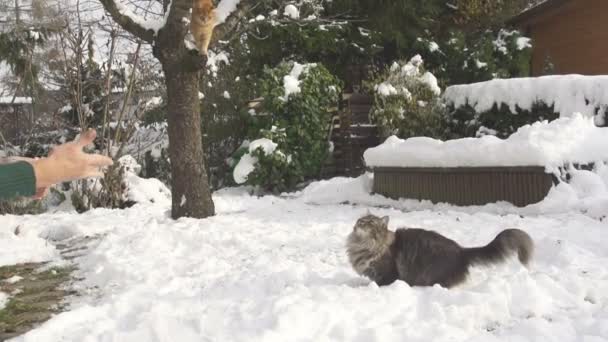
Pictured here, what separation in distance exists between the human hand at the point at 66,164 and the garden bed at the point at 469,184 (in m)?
6.19

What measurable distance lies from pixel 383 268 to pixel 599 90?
6.75 meters

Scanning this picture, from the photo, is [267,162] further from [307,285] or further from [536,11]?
[536,11]

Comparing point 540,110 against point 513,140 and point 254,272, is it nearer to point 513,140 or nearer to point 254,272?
point 513,140

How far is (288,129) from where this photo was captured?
11.7 meters

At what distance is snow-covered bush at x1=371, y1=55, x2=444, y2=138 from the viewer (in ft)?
36.3

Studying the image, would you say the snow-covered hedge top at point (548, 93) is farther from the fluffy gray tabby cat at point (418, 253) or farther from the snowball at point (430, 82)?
the fluffy gray tabby cat at point (418, 253)

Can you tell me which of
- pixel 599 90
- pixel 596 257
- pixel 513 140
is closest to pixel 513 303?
pixel 596 257

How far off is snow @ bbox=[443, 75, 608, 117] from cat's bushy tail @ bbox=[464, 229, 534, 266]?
6239 millimetres

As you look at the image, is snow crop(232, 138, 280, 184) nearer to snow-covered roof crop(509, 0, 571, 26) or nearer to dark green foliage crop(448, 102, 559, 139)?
dark green foliage crop(448, 102, 559, 139)

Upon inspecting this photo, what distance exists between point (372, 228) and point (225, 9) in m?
4.77

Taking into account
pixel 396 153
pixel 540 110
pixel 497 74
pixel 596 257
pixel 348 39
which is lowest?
pixel 596 257

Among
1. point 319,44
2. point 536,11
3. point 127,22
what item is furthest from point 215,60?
point 536,11

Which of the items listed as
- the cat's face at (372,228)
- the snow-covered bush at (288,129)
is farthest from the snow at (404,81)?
the cat's face at (372,228)

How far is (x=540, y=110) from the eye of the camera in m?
Result: 9.41
